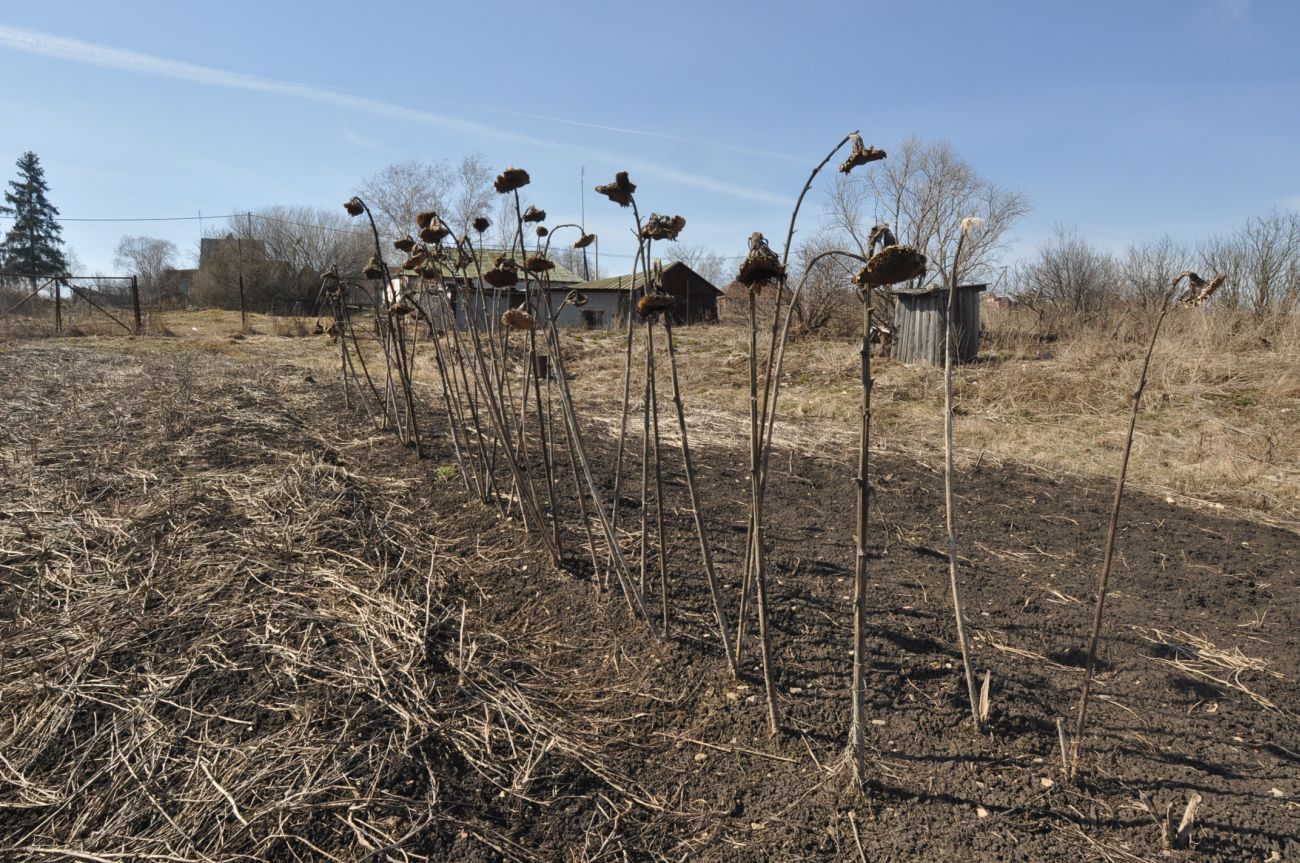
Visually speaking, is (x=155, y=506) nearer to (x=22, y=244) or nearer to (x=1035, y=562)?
(x=1035, y=562)

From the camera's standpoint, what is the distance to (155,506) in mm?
3391

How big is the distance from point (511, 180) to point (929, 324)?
9.47 meters

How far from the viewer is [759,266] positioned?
1.51 metres

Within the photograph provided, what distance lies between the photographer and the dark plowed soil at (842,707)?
1.63 meters

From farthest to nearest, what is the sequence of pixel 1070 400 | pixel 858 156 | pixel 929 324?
pixel 929 324, pixel 1070 400, pixel 858 156

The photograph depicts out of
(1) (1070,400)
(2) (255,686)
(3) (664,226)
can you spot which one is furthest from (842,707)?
(1) (1070,400)

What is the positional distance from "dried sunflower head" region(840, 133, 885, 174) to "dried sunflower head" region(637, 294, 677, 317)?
51cm

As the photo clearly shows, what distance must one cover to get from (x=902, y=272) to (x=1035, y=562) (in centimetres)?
260

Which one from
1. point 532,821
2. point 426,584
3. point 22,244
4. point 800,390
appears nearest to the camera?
point 532,821

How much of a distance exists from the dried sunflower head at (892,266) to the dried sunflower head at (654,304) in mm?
597

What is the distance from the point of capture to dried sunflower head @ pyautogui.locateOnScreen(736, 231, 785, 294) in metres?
1.50

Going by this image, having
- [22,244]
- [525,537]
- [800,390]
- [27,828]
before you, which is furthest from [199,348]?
[22,244]

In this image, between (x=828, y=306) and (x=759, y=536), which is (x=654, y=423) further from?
(x=828, y=306)

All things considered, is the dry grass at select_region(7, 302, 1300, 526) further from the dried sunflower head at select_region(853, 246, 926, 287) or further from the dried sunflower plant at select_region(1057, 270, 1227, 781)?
the dried sunflower head at select_region(853, 246, 926, 287)
